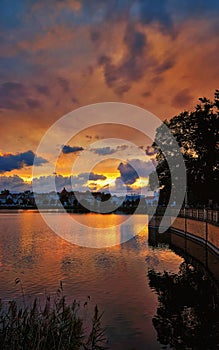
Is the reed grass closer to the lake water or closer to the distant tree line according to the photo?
the lake water

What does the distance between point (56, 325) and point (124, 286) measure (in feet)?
40.3

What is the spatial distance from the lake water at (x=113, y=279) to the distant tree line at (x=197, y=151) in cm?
1496

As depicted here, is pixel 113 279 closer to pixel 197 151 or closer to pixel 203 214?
pixel 203 214

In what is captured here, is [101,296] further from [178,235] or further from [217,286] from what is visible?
[178,235]

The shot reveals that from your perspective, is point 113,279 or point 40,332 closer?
point 40,332

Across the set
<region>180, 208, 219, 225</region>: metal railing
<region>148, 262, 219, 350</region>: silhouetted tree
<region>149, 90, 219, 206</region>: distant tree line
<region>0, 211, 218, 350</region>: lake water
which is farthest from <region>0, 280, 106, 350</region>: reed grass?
<region>149, 90, 219, 206</region>: distant tree line

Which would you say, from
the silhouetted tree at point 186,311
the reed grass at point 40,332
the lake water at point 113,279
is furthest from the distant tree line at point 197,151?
the reed grass at point 40,332

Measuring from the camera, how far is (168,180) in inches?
2394

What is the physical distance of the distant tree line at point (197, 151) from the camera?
5109 centimetres

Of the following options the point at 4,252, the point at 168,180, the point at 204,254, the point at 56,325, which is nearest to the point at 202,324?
the point at 56,325

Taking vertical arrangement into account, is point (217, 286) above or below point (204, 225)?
below

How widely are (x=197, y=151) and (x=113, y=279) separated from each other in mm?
36353

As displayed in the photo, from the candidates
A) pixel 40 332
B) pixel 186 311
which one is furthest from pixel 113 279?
pixel 40 332

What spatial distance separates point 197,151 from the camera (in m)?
56.4
